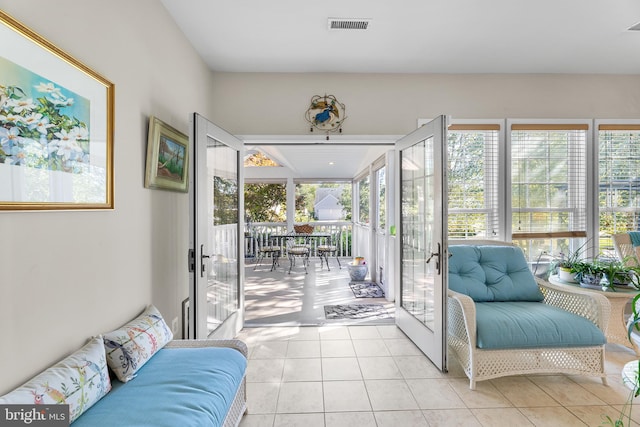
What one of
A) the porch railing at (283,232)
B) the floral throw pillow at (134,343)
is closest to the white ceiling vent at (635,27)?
the floral throw pillow at (134,343)

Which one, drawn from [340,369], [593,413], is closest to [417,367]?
[340,369]

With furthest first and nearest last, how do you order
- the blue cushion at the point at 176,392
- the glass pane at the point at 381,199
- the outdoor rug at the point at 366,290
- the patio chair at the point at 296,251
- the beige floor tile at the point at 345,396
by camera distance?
the patio chair at the point at 296,251 < the glass pane at the point at 381,199 < the outdoor rug at the point at 366,290 < the beige floor tile at the point at 345,396 < the blue cushion at the point at 176,392

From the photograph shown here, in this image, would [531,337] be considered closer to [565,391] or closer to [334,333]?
[565,391]

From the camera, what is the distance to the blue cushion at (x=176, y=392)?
49.8 inches

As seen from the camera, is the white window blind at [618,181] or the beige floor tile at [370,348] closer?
the beige floor tile at [370,348]

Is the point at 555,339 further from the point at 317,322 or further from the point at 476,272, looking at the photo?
the point at 317,322

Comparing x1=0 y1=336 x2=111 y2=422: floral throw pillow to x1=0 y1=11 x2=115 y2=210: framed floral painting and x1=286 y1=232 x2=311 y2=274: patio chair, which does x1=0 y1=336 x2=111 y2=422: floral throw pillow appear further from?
x1=286 y1=232 x2=311 y2=274: patio chair

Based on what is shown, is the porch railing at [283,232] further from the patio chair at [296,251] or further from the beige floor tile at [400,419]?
the beige floor tile at [400,419]

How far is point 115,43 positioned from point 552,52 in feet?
11.4

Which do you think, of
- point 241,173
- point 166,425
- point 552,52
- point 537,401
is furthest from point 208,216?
point 552,52

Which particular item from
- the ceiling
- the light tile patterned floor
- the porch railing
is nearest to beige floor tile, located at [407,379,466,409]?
the light tile patterned floor

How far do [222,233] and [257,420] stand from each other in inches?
58.5

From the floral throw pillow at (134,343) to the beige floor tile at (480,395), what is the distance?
6.40 ft

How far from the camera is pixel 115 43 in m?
1.78
